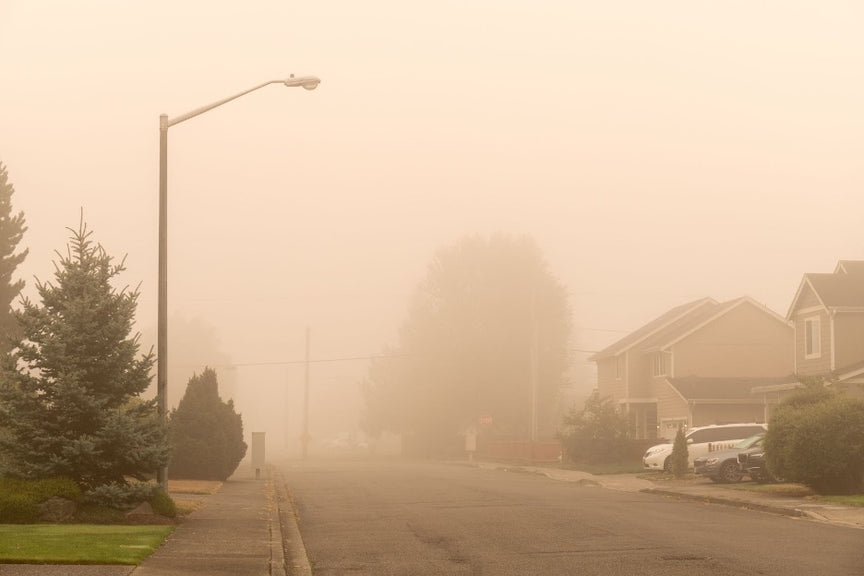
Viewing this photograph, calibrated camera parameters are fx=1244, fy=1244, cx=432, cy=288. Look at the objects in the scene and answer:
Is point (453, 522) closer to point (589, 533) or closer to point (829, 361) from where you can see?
point (589, 533)

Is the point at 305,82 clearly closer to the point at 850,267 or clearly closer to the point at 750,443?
the point at 750,443

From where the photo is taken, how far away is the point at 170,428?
20.0 metres

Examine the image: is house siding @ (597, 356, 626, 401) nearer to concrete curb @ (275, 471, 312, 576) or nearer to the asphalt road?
the asphalt road

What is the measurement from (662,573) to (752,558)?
177cm

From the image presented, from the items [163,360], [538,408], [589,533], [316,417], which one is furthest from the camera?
[316,417]

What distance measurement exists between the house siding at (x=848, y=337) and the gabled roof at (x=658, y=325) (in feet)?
71.8

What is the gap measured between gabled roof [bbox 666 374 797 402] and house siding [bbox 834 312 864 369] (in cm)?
1128

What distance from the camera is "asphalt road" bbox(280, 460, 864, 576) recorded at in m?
13.9

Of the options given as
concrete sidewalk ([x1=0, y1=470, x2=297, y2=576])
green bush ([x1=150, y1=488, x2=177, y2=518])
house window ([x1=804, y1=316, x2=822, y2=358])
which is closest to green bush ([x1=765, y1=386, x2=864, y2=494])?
concrete sidewalk ([x1=0, y1=470, x2=297, y2=576])

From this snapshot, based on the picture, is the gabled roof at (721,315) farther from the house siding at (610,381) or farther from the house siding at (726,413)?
the house siding at (726,413)

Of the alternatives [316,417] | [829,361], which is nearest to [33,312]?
[829,361]

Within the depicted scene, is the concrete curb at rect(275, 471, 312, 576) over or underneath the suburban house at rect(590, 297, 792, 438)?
underneath

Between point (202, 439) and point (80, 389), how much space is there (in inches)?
643

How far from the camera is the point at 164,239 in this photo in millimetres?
21641
